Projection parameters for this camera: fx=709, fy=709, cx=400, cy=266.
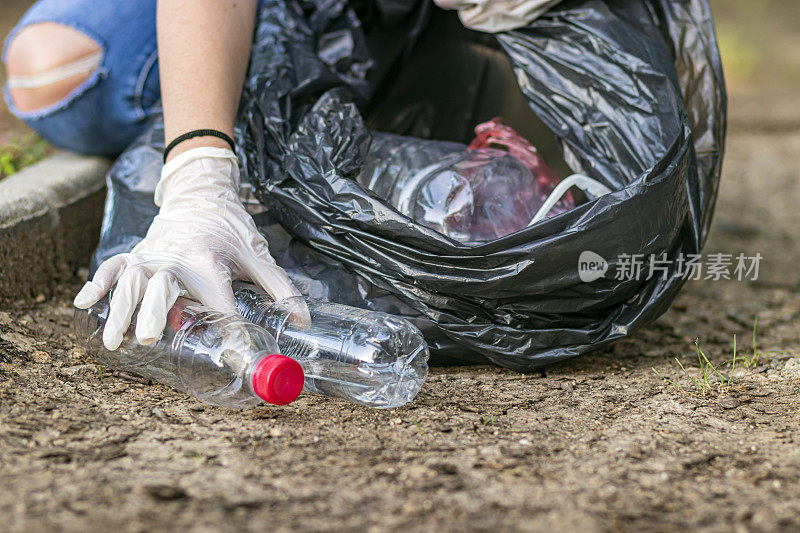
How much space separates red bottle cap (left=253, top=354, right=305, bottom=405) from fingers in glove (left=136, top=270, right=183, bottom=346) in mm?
214

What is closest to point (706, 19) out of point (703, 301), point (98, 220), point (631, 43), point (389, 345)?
point (631, 43)

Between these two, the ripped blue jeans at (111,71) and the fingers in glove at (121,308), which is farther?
the ripped blue jeans at (111,71)

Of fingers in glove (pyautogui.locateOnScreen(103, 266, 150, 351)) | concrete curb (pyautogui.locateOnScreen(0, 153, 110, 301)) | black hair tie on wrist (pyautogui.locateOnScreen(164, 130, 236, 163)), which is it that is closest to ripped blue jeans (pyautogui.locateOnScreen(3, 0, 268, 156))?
concrete curb (pyautogui.locateOnScreen(0, 153, 110, 301))

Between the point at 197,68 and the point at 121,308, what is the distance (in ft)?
2.11

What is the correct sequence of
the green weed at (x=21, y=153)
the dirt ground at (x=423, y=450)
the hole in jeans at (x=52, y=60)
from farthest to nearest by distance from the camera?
the green weed at (x=21, y=153), the hole in jeans at (x=52, y=60), the dirt ground at (x=423, y=450)

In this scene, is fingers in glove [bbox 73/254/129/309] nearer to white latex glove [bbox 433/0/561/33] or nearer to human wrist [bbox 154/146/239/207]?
human wrist [bbox 154/146/239/207]

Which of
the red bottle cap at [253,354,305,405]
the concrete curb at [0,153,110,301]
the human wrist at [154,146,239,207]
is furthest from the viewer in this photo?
the concrete curb at [0,153,110,301]

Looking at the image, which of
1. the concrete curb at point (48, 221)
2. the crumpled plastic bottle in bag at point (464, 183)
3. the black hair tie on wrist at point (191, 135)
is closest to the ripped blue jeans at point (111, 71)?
the concrete curb at point (48, 221)

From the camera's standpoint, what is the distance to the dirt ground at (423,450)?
3.19 feet

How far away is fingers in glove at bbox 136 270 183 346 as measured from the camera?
4.19 feet

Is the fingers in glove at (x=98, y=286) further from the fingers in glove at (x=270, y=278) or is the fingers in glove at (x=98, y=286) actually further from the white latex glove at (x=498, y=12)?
the white latex glove at (x=498, y=12)

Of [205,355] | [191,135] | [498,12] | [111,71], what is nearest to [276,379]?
[205,355]

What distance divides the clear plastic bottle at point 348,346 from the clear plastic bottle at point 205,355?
0.12 metres

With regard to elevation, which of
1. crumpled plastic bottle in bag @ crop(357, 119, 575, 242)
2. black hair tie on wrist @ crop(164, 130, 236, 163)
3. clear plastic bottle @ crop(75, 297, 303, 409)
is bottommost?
clear plastic bottle @ crop(75, 297, 303, 409)
